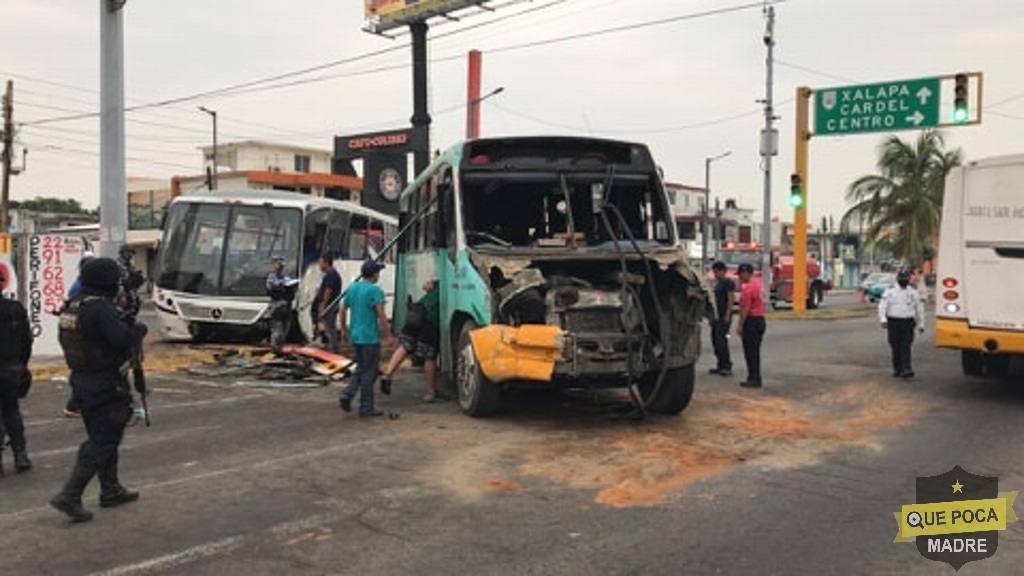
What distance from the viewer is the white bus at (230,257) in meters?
16.4

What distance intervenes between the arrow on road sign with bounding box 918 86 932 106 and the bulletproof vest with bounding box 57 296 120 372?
76.2 feet

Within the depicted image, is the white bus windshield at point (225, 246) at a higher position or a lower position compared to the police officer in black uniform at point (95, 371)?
higher

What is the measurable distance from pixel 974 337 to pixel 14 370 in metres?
10.3

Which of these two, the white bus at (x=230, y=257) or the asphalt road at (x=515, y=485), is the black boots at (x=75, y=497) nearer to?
the asphalt road at (x=515, y=485)

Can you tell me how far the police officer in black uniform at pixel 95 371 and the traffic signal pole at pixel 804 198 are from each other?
24.0 m

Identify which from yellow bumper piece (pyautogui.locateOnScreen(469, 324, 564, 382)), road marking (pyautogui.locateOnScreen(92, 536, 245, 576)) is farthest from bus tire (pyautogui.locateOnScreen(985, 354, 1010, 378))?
road marking (pyautogui.locateOnScreen(92, 536, 245, 576))

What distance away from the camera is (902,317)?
13461mm

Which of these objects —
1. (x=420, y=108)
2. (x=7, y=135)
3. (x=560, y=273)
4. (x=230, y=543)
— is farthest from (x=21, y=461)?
(x=7, y=135)

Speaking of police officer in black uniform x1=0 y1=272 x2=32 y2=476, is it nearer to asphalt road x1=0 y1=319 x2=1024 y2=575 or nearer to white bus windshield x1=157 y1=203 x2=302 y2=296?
asphalt road x1=0 y1=319 x2=1024 y2=575

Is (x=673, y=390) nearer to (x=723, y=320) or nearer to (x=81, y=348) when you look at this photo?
(x=723, y=320)

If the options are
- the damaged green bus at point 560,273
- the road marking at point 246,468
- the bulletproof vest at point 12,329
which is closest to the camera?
the road marking at point 246,468

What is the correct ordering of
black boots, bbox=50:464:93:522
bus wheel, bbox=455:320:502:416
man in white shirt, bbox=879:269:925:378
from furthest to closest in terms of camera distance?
man in white shirt, bbox=879:269:925:378 → bus wheel, bbox=455:320:502:416 → black boots, bbox=50:464:93:522

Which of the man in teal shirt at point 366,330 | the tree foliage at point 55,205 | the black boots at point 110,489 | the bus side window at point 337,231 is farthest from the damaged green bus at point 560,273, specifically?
the tree foliage at point 55,205

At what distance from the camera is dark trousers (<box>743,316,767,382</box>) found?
12537 mm
